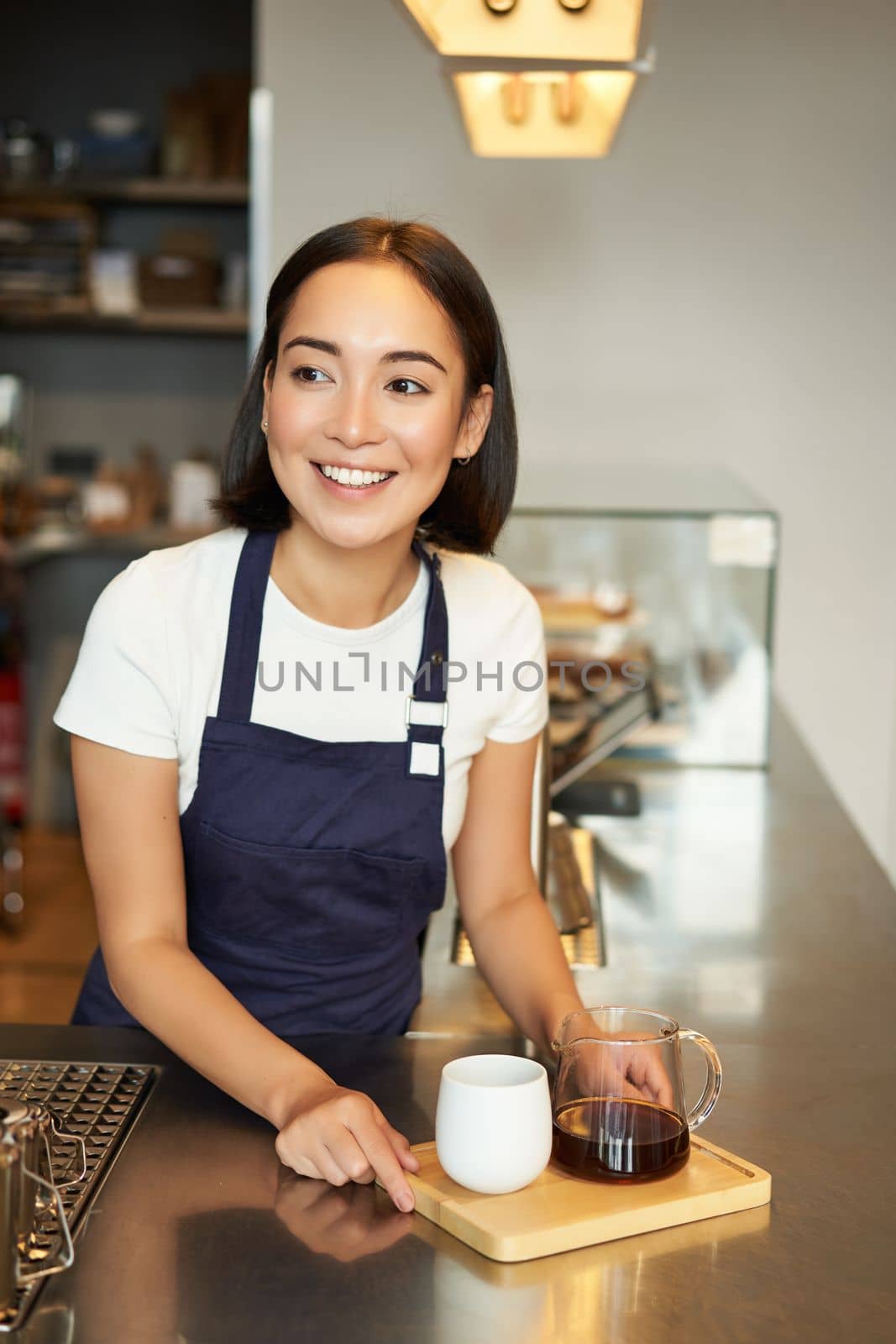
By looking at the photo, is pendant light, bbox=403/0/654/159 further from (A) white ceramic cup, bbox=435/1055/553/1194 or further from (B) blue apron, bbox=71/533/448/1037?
(A) white ceramic cup, bbox=435/1055/553/1194

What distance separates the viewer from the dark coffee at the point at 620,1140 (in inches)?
37.3

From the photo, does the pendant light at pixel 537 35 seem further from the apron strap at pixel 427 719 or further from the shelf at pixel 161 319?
the shelf at pixel 161 319

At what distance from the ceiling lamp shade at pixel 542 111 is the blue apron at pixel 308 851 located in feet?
2.45

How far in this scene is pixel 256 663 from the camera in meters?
1.32

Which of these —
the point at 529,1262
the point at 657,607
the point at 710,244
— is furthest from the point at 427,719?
the point at 710,244

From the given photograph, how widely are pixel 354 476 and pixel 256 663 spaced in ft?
0.63

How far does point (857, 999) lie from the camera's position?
1433mm

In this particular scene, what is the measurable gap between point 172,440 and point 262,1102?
4.13 metres

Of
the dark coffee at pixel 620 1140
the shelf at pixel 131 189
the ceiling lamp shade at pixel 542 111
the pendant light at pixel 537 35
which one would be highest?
the shelf at pixel 131 189

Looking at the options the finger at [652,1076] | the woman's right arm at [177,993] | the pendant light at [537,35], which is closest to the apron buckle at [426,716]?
the woman's right arm at [177,993]

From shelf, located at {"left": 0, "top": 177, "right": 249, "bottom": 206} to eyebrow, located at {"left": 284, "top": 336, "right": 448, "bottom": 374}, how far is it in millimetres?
3530

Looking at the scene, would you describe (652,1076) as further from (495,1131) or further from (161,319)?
(161,319)

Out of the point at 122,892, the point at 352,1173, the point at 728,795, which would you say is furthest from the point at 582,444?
the point at 352,1173

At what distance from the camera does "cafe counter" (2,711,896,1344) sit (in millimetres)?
816
